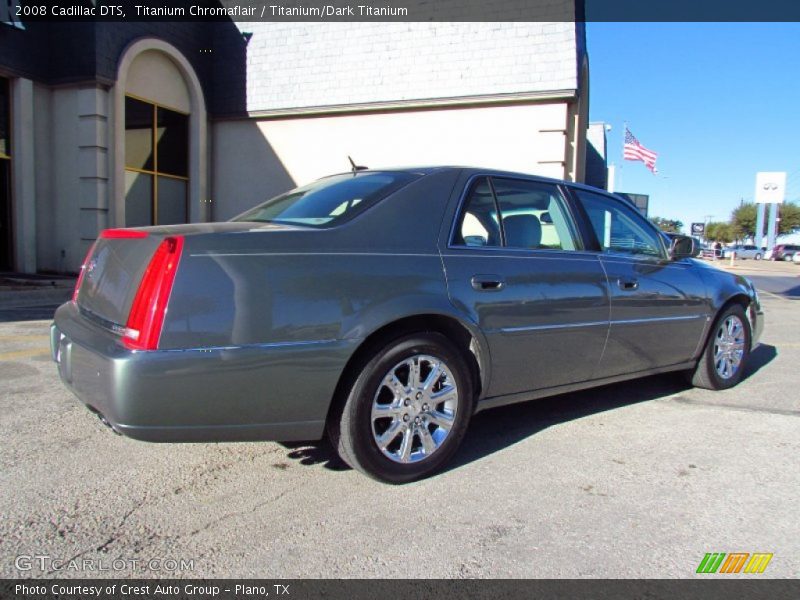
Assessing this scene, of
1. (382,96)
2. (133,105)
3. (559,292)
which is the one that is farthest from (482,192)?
(133,105)

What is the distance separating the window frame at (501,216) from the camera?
3385mm

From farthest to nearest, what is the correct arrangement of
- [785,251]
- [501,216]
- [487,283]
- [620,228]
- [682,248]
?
[785,251] → [682,248] → [620,228] → [501,216] → [487,283]

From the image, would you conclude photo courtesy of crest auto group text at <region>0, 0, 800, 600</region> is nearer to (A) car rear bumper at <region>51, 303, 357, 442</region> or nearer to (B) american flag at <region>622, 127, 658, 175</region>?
(A) car rear bumper at <region>51, 303, 357, 442</region>

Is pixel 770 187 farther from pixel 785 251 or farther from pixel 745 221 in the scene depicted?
pixel 745 221

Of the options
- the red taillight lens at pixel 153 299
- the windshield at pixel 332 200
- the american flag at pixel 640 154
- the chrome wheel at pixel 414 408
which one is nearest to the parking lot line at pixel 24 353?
the windshield at pixel 332 200

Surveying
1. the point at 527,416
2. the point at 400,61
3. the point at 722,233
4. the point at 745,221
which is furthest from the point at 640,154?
the point at 722,233

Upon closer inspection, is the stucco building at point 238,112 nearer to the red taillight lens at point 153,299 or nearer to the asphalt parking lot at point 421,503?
the asphalt parking lot at point 421,503

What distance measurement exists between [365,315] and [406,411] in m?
0.57

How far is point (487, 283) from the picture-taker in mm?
3344

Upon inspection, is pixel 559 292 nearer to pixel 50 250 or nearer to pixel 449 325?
pixel 449 325

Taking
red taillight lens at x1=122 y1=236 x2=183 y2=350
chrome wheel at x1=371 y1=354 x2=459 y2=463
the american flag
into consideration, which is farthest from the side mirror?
the american flag

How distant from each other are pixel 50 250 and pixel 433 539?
12504 millimetres

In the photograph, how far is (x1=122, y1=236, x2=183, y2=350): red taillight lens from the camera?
2.52 metres

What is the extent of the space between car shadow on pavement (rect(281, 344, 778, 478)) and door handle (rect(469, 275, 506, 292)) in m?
0.98
